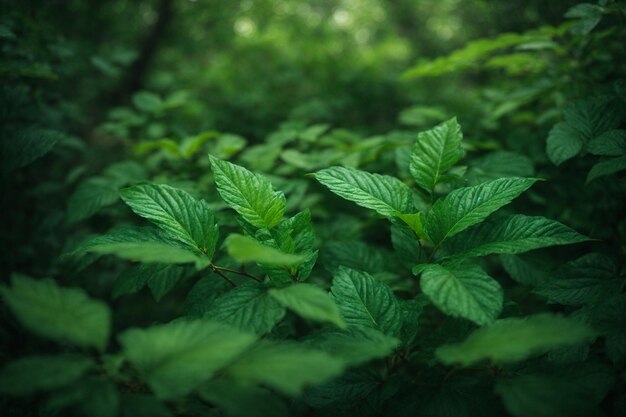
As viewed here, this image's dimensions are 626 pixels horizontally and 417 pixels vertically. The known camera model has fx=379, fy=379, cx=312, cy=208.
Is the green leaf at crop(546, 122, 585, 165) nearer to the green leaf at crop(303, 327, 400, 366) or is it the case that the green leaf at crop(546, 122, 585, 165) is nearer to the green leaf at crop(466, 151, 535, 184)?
the green leaf at crop(466, 151, 535, 184)

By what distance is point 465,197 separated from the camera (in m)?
1.11

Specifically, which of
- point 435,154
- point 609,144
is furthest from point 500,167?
point 435,154

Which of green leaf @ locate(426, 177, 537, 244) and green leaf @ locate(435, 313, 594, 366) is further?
green leaf @ locate(426, 177, 537, 244)

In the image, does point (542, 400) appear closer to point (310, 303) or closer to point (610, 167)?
point (310, 303)

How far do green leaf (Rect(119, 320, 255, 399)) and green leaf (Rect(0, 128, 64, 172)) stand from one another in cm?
102

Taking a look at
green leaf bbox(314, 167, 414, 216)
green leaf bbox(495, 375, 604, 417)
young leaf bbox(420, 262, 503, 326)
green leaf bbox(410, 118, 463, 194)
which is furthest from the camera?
green leaf bbox(410, 118, 463, 194)

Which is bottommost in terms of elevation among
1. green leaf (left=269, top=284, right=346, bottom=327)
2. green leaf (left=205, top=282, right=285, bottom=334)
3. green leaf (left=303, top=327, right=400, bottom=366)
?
green leaf (left=303, top=327, right=400, bottom=366)

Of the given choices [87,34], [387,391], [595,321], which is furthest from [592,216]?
[87,34]

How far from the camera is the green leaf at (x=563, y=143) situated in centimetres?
138

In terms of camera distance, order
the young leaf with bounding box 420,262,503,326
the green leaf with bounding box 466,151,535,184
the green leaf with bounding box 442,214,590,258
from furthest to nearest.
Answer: the green leaf with bounding box 466,151,535,184 → the green leaf with bounding box 442,214,590,258 → the young leaf with bounding box 420,262,503,326

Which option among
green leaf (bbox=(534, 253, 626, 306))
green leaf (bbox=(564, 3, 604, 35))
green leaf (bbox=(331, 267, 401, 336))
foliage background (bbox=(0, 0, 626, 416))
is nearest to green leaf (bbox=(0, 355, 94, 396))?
foliage background (bbox=(0, 0, 626, 416))

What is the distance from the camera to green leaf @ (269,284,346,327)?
2.75ft

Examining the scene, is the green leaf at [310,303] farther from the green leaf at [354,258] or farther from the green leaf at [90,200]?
the green leaf at [90,200]

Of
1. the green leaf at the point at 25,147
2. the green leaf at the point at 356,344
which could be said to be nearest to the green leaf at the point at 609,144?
A: the green leaf at the point at 356,344
